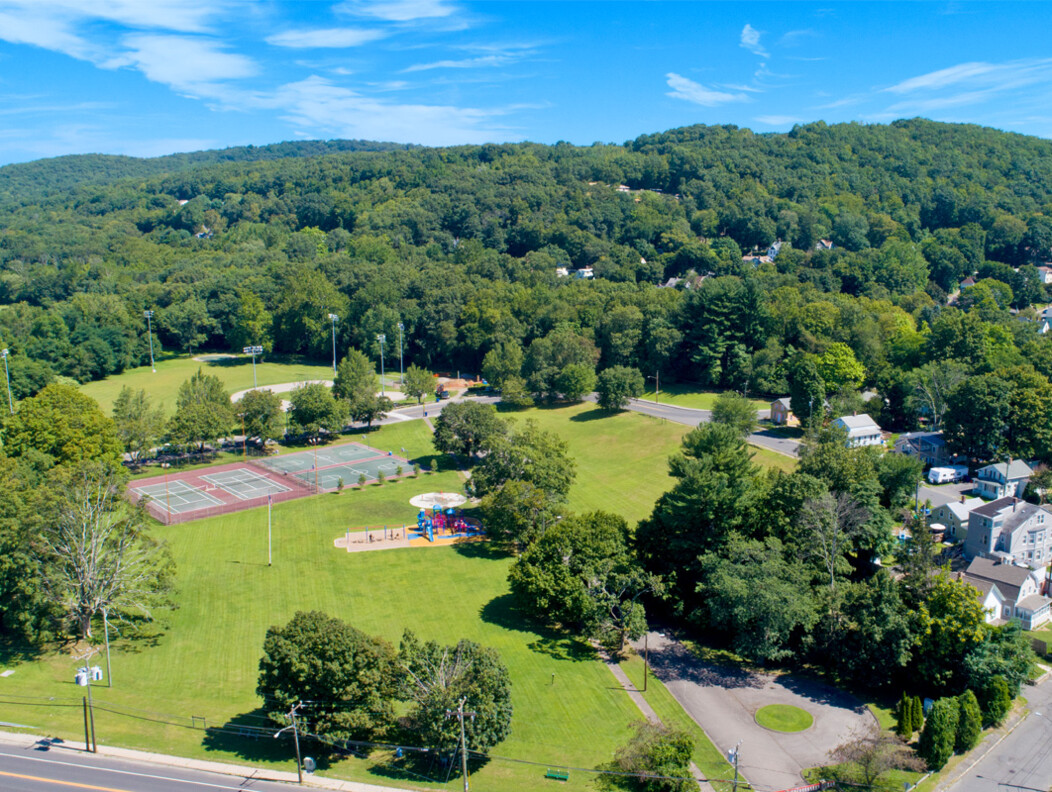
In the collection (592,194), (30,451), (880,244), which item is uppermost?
(592,194)

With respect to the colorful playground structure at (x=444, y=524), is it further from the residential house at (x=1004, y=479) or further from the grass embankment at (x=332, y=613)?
the residential house at (x=1004, y=479)

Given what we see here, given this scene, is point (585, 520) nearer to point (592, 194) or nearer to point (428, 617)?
point (428, 617)

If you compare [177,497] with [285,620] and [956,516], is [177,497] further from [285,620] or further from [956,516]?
[956,516]

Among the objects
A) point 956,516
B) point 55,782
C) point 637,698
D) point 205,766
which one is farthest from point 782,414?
point 55,782

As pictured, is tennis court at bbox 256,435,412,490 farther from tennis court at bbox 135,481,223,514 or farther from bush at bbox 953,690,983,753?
bush at bbox 953,690,983,753

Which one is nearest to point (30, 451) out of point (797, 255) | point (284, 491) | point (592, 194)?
point (284, 491)

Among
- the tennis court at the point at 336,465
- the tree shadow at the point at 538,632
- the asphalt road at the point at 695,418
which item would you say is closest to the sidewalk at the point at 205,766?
the tree shadow at the point at 538,632

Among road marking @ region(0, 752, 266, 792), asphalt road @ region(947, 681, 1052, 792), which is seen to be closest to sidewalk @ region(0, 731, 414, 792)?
road marking @ region(0, 752, 266, 792)
